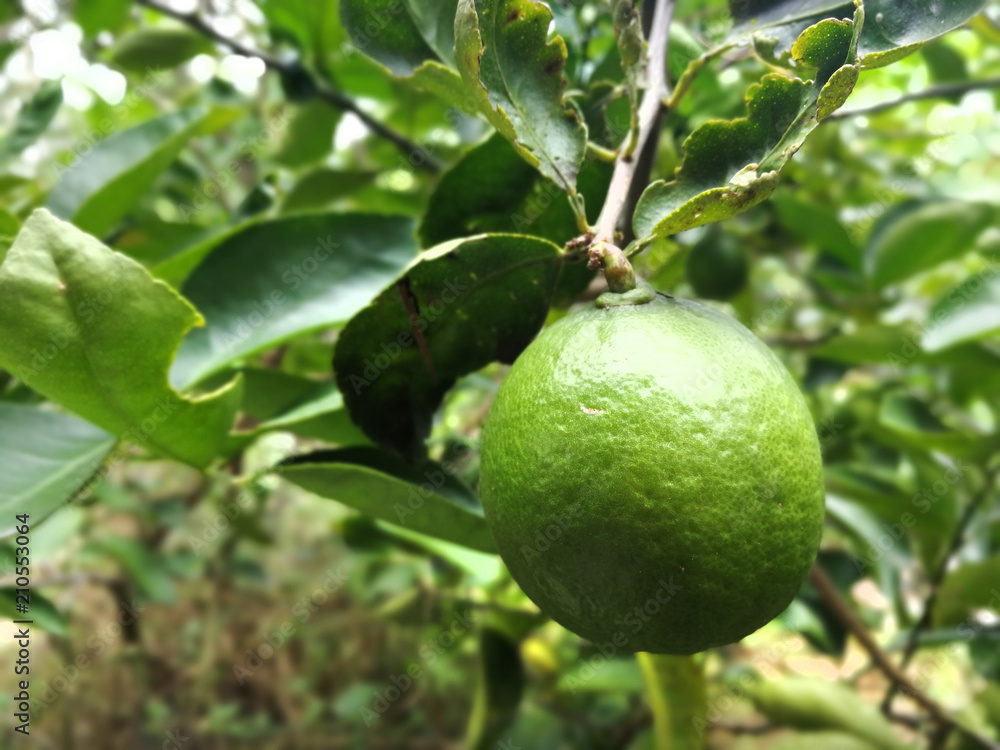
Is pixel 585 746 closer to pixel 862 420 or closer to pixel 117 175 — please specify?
pixel 862 420

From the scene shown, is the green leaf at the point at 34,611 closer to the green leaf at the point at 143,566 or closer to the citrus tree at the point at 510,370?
the citrus tree at the point at 510,370

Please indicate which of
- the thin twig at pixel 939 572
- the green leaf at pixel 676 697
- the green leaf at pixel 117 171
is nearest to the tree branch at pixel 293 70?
the green leaf at pixel 117 171

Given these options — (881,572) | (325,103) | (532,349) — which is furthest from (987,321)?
(325,103)

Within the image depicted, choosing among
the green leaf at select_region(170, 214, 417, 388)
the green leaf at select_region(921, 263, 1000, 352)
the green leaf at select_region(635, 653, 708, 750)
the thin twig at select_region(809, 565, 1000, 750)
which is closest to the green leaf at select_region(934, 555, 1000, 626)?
the thin twig at select_region(809, 565, 1000, 750)

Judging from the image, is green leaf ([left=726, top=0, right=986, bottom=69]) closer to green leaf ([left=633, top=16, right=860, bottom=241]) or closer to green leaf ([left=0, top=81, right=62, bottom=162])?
green leaf ([left=633, top=16, right=860, bottom=241])

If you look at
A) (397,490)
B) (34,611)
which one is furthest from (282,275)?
(34,611)

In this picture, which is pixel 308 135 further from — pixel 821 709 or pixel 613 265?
pixel 821 709
